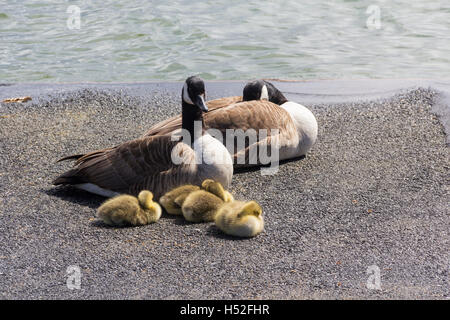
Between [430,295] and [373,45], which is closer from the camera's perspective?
[430,295]

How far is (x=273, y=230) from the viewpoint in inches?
214

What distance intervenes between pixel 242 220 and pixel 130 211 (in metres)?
1.05

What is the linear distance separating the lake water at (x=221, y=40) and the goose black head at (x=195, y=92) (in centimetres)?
526

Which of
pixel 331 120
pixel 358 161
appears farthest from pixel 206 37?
pixel 358 161

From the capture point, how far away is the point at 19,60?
12727mm

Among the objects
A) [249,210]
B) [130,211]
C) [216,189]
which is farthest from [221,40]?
[249,210]

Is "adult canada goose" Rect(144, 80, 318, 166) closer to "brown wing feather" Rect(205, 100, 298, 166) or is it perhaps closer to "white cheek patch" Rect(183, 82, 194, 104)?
"brown wing feather" Rect(205, 100, 298, 166)

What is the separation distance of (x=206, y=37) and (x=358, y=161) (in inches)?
291

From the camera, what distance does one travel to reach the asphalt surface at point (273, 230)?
4535 millimetres

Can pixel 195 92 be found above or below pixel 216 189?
above

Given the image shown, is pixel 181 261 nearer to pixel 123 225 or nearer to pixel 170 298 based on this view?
pixel 170 298

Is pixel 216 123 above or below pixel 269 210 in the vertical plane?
above

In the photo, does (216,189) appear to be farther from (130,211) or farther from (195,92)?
(195,92)

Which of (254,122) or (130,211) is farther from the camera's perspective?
(254,122)
